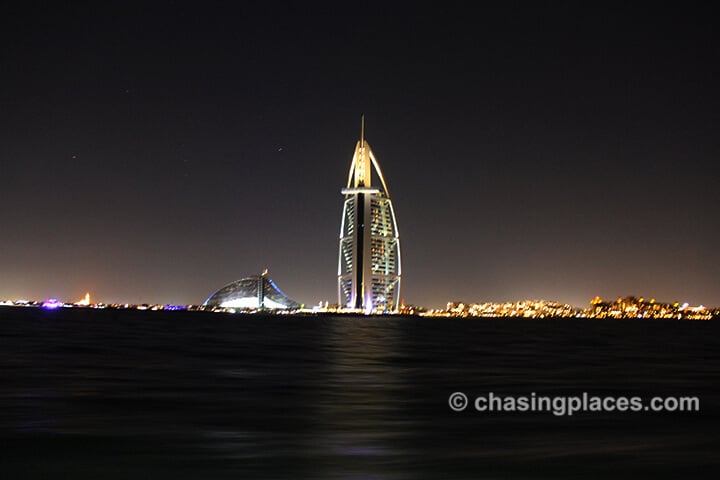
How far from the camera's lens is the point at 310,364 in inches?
923

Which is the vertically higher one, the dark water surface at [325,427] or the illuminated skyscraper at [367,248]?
the illuminated skyscraper at [367,248]

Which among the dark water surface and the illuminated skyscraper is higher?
the illuminated skyscraper

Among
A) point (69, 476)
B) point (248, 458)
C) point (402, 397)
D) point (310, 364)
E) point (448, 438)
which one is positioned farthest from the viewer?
point (310, 364)

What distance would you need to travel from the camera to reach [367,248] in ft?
445

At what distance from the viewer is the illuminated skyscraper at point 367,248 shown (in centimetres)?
13638

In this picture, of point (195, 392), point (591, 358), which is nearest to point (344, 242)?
point (591, 358)

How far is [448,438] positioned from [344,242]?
13219cm

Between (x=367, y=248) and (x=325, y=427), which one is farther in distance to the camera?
(x=367, y=248)

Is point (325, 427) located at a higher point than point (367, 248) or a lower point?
lower

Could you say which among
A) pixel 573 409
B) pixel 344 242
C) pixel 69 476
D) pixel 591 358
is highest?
pixel 344 242

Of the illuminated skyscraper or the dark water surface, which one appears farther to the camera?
the illuminated skyscraper

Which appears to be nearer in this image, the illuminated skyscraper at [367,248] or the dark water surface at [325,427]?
the dark water surface at [325,427]

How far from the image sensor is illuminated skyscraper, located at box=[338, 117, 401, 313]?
136 m

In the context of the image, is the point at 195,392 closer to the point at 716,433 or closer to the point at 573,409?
the point at 573,409
